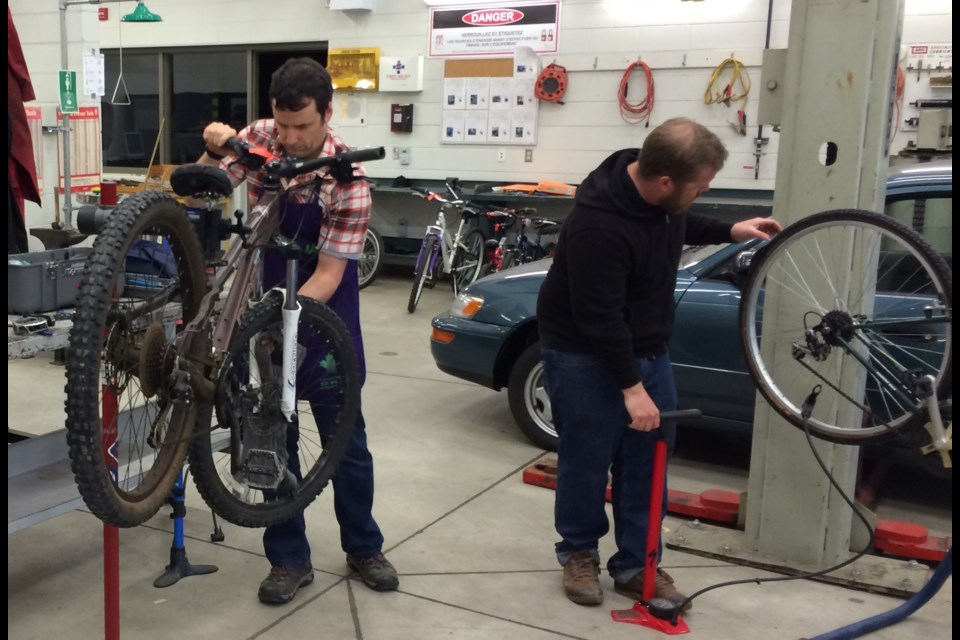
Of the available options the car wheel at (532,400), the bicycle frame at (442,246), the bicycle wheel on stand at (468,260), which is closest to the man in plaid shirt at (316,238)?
the car wheel at (532,400)

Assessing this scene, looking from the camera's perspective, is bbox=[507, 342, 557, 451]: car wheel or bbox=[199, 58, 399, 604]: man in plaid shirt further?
bbox=[507, 342, 557, 451]: car wheel

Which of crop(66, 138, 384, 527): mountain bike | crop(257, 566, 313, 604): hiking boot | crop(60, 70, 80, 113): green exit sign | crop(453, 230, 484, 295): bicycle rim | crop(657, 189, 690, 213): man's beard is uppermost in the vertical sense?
crop(60, 70, 80, 113): green exit sign

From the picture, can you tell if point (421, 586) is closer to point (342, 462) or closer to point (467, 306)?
point (342, 462)

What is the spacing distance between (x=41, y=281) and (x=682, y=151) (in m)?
1.96

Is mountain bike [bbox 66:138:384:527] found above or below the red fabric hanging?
below

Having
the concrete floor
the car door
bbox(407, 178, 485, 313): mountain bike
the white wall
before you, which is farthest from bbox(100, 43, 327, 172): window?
the concrete floor

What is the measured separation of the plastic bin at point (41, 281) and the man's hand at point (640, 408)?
167 cm

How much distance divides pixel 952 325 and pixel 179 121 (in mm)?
10961

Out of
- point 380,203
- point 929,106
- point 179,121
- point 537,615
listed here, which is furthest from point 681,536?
point 179,121

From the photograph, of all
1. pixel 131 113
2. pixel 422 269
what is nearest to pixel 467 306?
pixel 422 269

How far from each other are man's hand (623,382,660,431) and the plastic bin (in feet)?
5.48

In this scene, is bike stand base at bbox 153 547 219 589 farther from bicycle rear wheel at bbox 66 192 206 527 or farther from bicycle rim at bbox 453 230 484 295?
bicycle rim at bbox 453 230 484 295

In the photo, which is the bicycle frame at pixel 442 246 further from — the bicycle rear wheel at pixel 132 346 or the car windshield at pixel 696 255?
the bicycle rear wheel at pixel 132 346

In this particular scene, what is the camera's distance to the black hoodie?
2.83m
